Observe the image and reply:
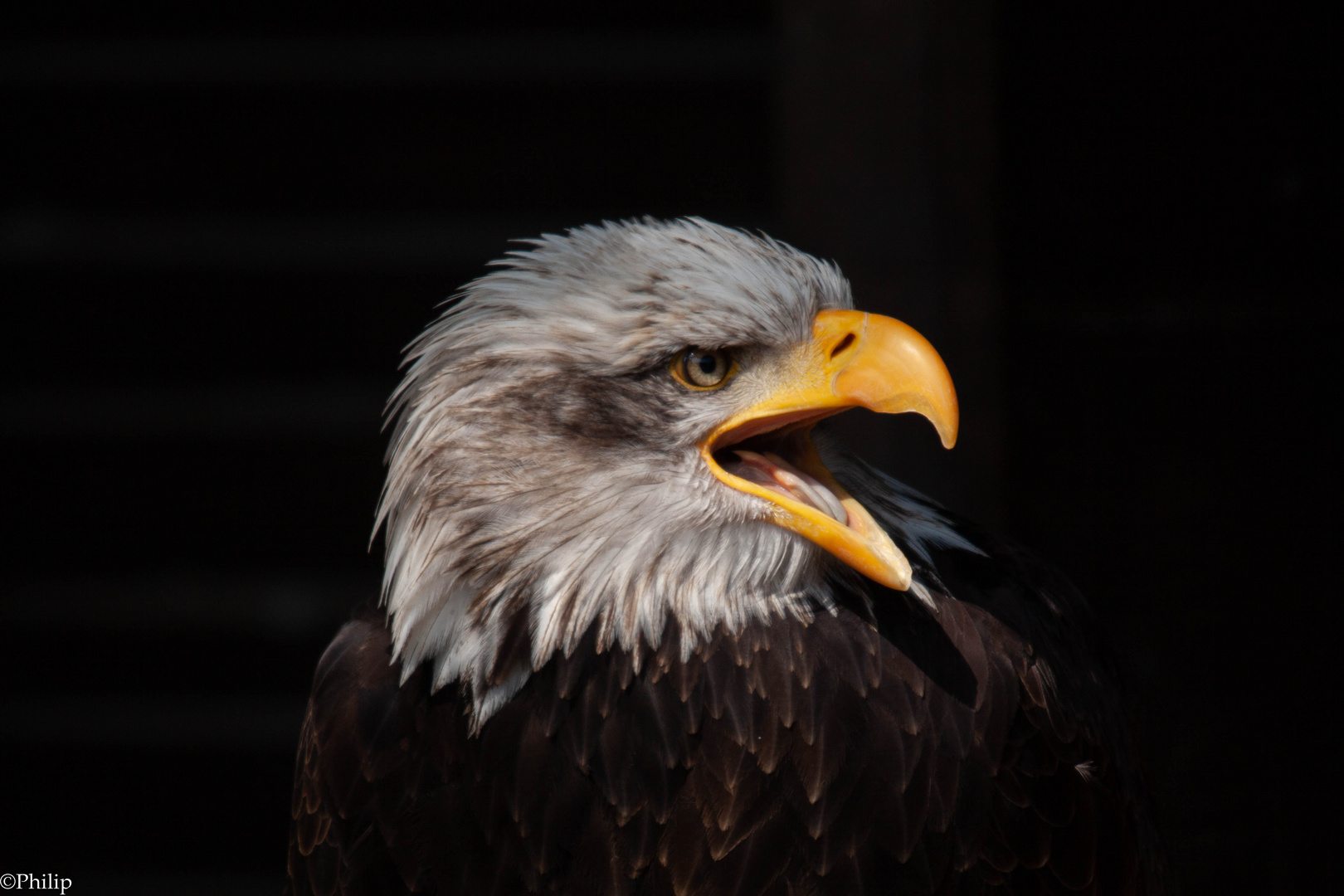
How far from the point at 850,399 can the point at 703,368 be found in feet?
0.53

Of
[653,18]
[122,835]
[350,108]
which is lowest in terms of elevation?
[122,835]

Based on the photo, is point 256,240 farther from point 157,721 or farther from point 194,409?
point 157,721

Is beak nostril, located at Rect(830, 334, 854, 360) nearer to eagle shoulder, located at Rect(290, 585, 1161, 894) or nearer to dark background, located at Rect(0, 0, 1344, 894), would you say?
eagle shoulder, located at Rect(290, 585, 1161, 894)

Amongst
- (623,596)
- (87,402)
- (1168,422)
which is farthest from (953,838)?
(87,402)

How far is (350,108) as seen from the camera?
7.84 feet

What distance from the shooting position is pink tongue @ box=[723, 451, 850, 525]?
1220 mm

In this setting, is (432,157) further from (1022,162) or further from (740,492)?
(740,492)

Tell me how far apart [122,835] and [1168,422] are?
2538mm

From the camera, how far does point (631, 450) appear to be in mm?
1217

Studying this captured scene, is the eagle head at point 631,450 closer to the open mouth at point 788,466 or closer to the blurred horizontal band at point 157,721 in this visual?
the open mouth at point 788,466

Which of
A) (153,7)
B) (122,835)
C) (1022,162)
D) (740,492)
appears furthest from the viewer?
(122,835)

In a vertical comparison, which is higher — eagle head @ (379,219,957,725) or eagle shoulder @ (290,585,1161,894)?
eagle head @ (379,219,957,725)

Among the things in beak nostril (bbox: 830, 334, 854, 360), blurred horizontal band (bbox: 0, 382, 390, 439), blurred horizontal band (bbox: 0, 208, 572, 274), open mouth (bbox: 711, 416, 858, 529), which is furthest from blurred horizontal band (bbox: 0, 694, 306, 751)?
beak nostril (bbox: 830, 334, 854, 360)

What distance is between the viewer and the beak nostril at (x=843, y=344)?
121cm
